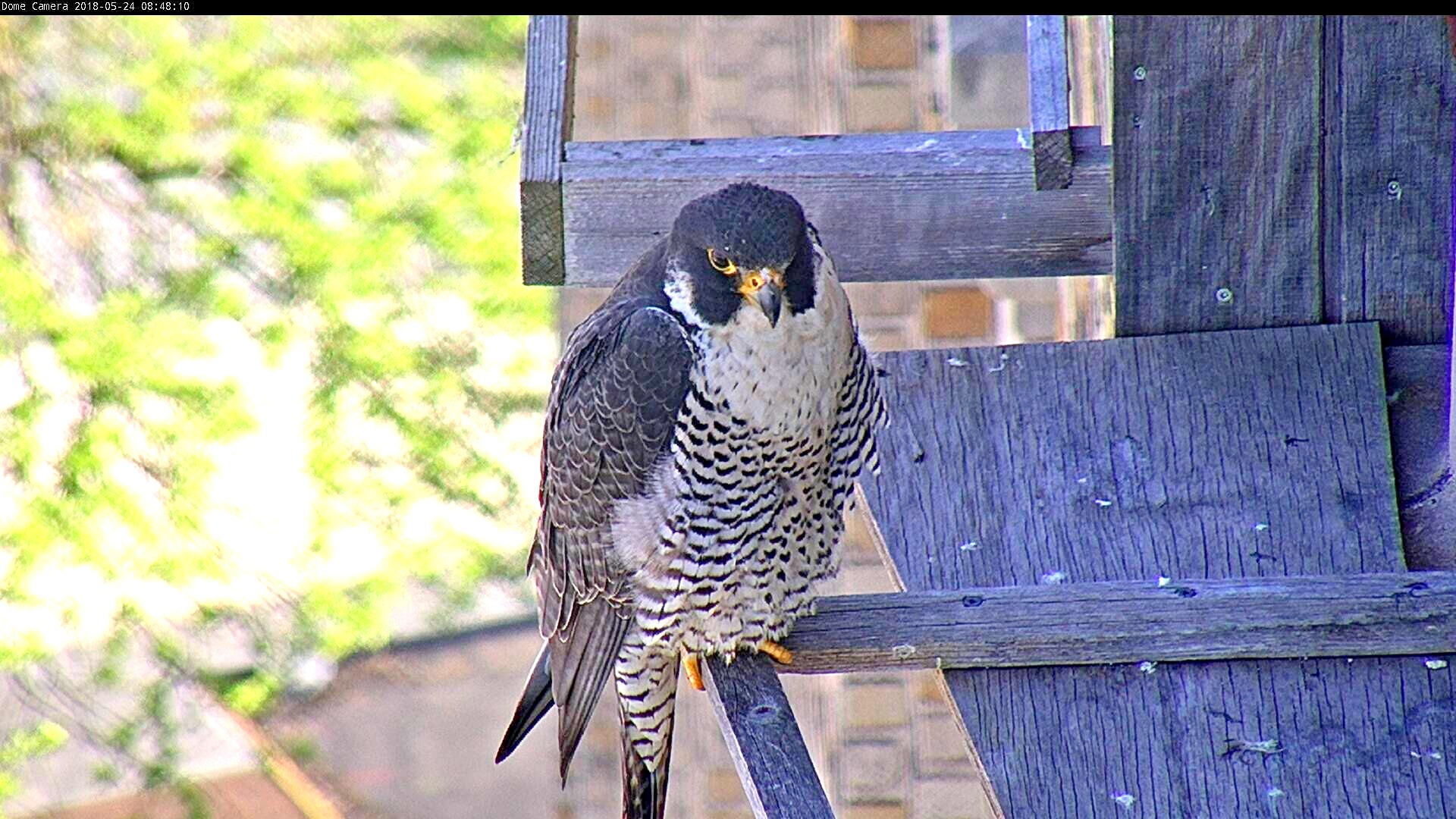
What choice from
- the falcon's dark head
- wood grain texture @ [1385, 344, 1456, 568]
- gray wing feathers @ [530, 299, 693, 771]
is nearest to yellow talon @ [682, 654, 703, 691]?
gray wing feathers @ [530, 299, 693, 771]

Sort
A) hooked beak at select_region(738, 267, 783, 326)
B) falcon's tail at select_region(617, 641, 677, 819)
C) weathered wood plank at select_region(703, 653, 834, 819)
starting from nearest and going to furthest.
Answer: weathered wood plank at select_region(703, 653, 834, 819)
hooked beak at select_region(738, 267, 783, 326)
falcon's tail at select_region(617, 641, 677, 819)

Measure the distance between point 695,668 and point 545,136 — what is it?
2.75 ft

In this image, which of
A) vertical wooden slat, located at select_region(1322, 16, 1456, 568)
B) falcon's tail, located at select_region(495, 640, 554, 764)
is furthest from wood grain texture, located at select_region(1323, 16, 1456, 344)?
falcon's tail, located at select_region(495, 640, 554, 764)

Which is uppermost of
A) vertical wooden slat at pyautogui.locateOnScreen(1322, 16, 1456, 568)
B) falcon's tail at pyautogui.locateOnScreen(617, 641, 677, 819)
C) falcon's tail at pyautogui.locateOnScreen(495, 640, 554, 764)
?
vertical wooden slat at pyautogui.locateOnScreen(1322, 16, 1456, 568)

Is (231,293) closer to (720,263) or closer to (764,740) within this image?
(720,263)

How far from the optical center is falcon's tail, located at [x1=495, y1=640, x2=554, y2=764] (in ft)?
8.23

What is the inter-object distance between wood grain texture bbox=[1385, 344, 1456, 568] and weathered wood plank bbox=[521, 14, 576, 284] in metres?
1.28

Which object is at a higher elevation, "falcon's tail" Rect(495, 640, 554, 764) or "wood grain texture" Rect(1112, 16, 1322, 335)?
"wood grain texture" Rect(1112, 16, 1322, 335)

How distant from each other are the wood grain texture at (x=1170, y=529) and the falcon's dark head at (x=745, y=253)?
0.39 metres

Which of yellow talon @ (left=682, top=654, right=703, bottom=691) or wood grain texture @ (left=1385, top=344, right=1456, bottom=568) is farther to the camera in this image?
yellow talon @ (left=682, top=654, right=703, bottom=691)

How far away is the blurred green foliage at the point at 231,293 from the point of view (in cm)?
500

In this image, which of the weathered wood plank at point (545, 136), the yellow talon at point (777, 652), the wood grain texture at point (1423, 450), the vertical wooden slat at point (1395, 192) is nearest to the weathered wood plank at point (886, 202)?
the weathered wood plank at point (545, 136)

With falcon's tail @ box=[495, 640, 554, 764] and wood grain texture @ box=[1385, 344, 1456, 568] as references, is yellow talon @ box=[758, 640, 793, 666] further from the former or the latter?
wood grain texture @ box=[1385, 344, 1456, 568]

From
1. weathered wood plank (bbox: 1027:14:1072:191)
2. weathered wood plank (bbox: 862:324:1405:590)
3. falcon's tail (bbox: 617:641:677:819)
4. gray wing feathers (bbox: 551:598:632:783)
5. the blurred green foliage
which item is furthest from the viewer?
the blurred green foliage
